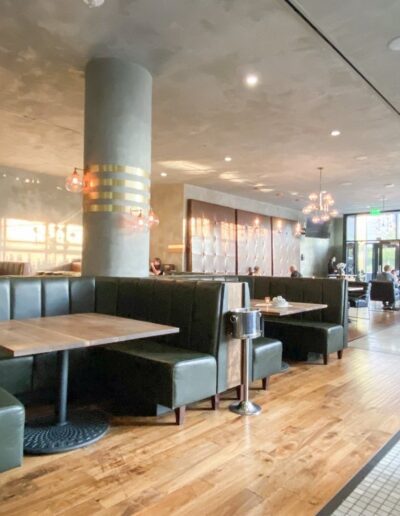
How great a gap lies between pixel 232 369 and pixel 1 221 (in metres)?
8.16

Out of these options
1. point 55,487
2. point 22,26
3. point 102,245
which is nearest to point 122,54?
point 22,26

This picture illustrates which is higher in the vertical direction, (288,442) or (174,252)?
(174,252)

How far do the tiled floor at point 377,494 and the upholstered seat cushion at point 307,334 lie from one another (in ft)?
7.71

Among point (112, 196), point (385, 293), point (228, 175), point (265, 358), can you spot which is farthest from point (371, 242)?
→ point (112, 196)

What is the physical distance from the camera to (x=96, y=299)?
399cm

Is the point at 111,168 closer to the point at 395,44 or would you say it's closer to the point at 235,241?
the point at 395,44

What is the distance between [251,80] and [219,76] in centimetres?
41

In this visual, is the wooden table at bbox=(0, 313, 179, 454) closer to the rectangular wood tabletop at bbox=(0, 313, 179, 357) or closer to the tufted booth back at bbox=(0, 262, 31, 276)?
the rectangular wood tabletop at bbox=(0, 313, 179, 357)

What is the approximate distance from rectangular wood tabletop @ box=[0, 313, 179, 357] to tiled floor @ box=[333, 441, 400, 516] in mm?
1414

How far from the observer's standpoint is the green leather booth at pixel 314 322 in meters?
4.82

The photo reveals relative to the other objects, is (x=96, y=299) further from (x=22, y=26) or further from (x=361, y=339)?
(x=361, y=339)

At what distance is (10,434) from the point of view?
2018 millimetres

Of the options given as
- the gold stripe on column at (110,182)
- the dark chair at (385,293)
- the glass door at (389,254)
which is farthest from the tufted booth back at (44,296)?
the glass door at (389,254)

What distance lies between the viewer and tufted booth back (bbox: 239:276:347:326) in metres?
5.08
